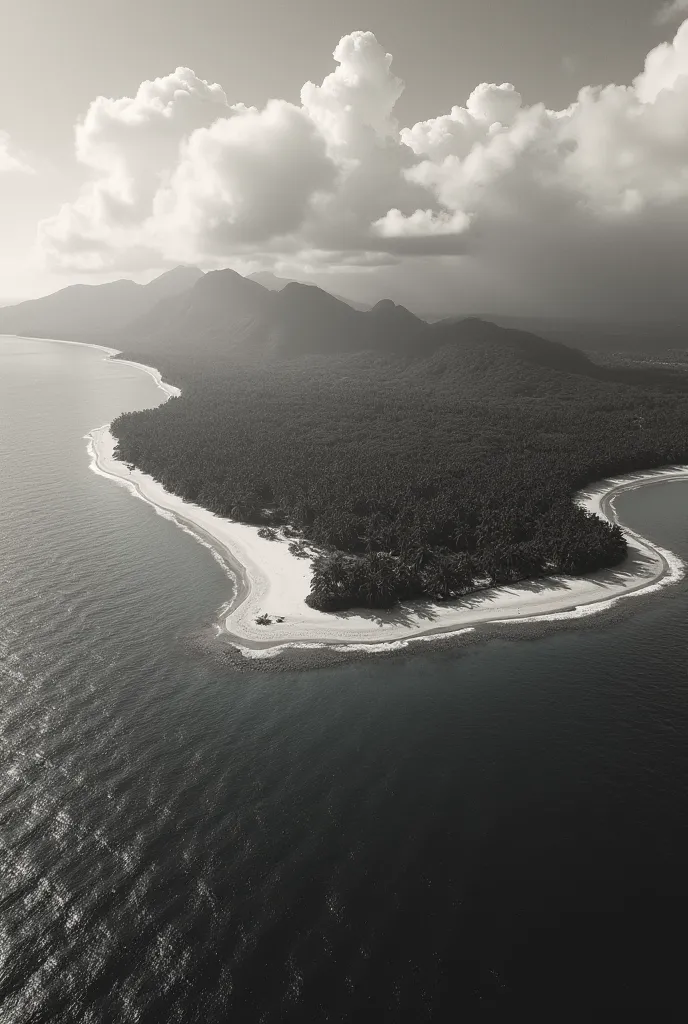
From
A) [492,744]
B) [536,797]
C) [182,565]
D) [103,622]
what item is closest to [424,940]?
[536,797]

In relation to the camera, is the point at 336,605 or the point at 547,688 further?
the point at 336,605

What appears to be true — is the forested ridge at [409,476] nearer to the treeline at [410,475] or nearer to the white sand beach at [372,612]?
the treeline at [410,475]

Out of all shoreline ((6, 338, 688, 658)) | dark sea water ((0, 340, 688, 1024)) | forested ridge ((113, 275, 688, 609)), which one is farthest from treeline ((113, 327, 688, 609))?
dark sea water ((0, 340, 688, 1024))

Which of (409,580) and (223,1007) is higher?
(409,580)

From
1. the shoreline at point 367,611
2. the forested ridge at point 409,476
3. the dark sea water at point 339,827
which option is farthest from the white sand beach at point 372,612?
the dark sea water at point 339,827

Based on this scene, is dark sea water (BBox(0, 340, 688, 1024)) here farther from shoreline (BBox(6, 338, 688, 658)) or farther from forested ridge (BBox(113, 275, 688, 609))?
forested ridge (BBox(113, 275, 688, 609))

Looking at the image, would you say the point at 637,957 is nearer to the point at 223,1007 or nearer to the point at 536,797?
the point at 536,797
